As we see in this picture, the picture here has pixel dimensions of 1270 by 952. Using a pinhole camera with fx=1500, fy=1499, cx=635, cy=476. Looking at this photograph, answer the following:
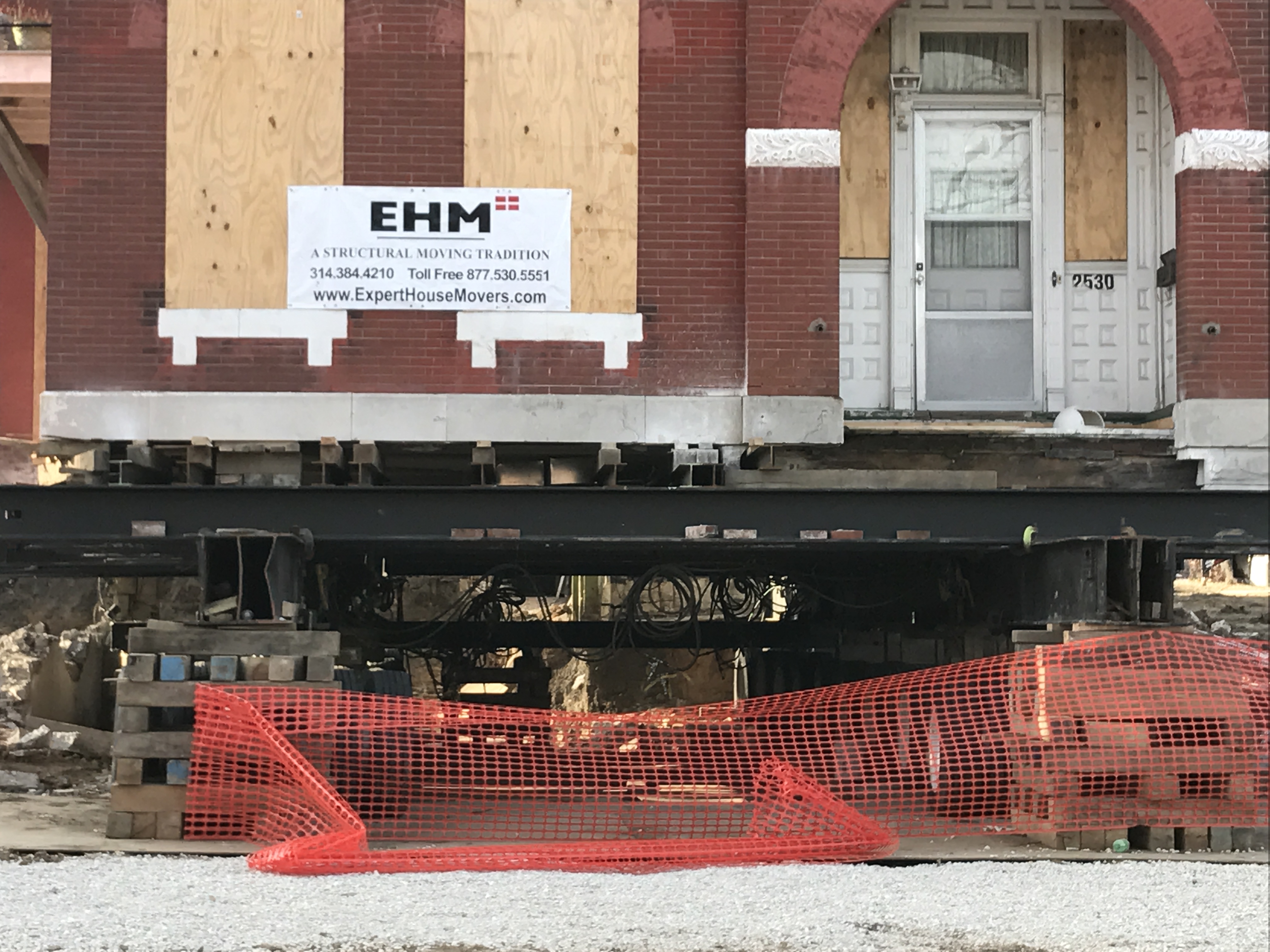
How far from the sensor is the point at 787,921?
24.2 ft

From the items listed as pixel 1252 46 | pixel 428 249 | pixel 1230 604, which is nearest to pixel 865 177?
pixel 1252 46

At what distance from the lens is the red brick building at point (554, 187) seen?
42.8 feet

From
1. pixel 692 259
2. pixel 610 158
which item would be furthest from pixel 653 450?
pixel 610 158

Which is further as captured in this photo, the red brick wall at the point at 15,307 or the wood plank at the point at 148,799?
the red brick wall at the point at 15,307

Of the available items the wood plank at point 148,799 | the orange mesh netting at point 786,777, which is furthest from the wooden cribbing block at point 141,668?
the wood plank at point 148,799

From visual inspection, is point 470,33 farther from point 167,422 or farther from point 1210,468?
point 1210,468

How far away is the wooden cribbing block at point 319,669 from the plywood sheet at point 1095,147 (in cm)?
803

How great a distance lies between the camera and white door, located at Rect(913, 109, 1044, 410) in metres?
14.1

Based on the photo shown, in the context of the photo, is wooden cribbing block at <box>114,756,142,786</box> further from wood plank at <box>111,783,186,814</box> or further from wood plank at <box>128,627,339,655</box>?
wood plank at <box>128,627,339,655</box>

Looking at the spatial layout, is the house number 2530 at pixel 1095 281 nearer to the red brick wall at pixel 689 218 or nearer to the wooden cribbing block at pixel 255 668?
the red brick wall at pixel 689 218

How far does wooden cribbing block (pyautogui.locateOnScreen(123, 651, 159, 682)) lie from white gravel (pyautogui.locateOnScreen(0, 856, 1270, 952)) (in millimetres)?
1441

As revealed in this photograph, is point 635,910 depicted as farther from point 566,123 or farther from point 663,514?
point 566,123

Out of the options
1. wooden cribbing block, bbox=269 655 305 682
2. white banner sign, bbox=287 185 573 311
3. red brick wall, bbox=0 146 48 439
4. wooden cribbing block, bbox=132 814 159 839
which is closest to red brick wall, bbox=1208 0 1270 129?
white banner sign, bbox=287 185 573 311

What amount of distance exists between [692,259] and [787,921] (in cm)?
719
